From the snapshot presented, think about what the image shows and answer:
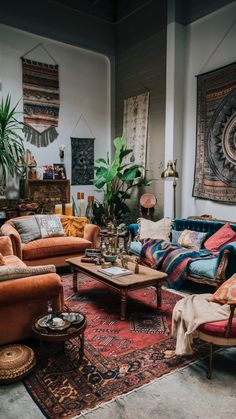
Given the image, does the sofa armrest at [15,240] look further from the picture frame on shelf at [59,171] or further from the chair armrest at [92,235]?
the picture frame on shelf at [59,171]

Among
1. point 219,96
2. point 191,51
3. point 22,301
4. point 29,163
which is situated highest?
point 191,51

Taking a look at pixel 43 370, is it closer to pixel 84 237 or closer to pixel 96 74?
pixel 84 237

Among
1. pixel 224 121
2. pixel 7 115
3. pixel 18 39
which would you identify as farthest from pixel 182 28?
pixel 7 115

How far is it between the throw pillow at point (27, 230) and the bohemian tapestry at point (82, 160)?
238 cm

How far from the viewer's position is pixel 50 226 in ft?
15.9

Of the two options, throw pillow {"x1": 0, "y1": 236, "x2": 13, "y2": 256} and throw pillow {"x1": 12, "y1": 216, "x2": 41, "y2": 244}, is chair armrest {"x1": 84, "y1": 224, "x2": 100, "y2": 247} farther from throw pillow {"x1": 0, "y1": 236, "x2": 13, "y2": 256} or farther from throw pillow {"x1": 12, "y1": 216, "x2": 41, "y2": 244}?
throw pillow {"x1": 0, "y1": 236, "x2": 13, "y2": 256}

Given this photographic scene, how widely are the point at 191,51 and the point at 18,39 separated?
10.4 feet

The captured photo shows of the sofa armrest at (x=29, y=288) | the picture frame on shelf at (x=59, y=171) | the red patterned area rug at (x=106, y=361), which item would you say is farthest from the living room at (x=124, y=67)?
the sofa armrest at (x=29, y=288)

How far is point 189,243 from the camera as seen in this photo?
175 inches

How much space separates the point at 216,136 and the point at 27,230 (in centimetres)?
328

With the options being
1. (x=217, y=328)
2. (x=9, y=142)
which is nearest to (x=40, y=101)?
(x=9, y=142)

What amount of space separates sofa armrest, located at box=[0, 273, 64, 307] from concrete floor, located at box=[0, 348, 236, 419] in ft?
1.93

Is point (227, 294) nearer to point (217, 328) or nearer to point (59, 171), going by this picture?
point (217, 328)

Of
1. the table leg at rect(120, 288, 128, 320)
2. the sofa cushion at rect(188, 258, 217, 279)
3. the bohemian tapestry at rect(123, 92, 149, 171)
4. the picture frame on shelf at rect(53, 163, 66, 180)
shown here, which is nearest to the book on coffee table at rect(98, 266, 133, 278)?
the table leg at rect(120, 288, 128, 320)
